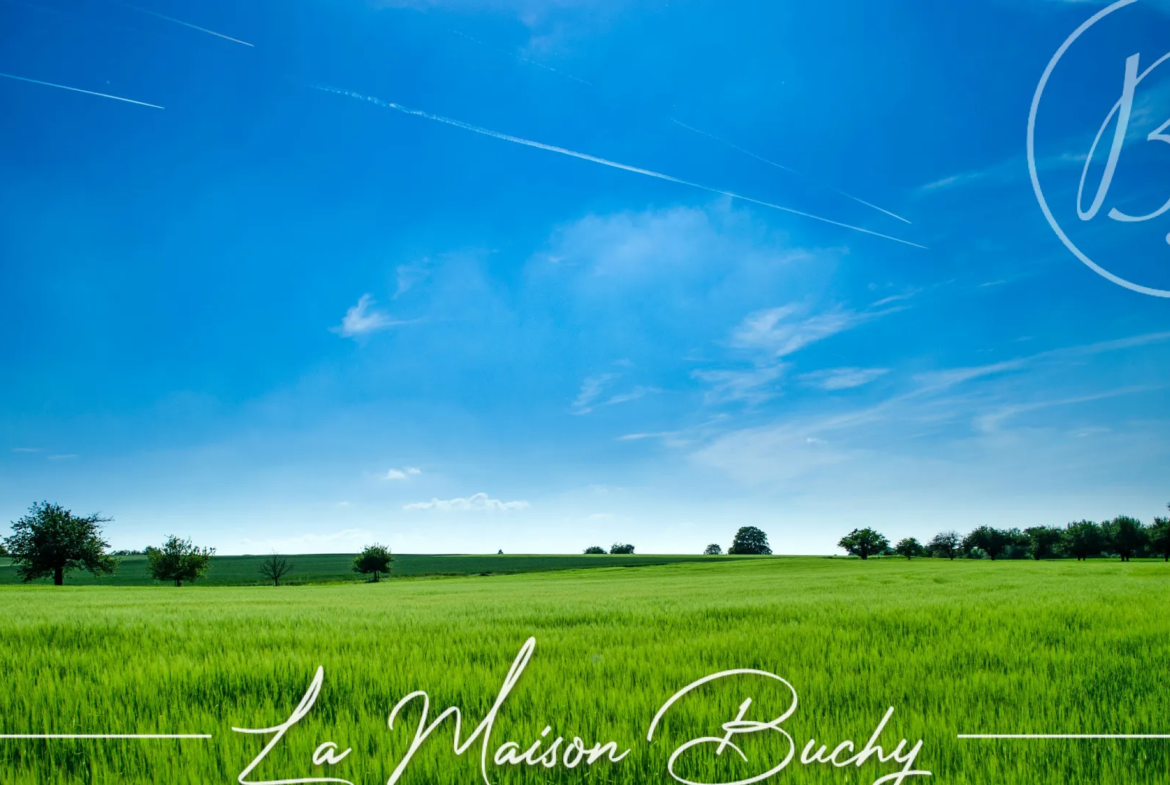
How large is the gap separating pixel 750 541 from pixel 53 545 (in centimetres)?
14809

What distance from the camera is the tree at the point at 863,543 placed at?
133663 millimetres

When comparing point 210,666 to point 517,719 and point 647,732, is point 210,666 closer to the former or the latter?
→ point 517,719

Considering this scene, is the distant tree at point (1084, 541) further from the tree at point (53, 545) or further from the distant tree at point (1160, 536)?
the tree at point (53, 545)

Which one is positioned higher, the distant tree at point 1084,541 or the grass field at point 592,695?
the grass field at point 592,695

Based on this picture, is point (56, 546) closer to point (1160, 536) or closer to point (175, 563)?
point (175, 563)

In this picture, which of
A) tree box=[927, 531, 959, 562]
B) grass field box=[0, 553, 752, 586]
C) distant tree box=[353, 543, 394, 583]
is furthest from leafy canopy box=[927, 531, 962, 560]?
distant tree box=[353, 543, 394, 583]

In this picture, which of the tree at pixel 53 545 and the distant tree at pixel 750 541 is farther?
the distant tree at pixel 750 541

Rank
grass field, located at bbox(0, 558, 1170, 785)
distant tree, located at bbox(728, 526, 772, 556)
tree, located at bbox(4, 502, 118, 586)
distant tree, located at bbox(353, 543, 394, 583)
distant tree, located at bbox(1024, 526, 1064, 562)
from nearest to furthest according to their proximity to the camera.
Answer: grass field, located at bbox(0, 558, 1170, 785) < tree, located at bbox(4, 502, 118, 586) < distant tree, located at bbox(353, 543, 394, 583) < distant tree, located at bbox(1024, 526, 1064, 562) < distant tree, located at bbox(728, 526, 772, 556)

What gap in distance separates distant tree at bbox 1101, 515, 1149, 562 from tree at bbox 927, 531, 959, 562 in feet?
127

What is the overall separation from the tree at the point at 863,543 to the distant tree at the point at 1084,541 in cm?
3689

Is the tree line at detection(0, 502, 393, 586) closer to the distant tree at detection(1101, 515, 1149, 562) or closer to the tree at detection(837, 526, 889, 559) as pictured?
the tree at detection(837, 526, 889, 559)

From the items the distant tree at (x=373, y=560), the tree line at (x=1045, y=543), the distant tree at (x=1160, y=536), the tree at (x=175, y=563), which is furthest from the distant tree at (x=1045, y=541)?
the tree at (x=175, y=563)

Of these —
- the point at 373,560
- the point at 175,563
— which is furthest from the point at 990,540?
the point at 175,563

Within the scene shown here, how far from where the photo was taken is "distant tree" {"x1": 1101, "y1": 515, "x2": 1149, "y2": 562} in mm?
123625
